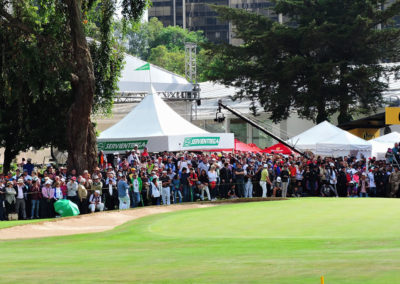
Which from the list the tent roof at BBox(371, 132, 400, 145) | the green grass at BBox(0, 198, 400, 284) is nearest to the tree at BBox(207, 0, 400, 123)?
the tent roof at BBox(371, 132, 400, 145)

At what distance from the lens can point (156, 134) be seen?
1256 inches

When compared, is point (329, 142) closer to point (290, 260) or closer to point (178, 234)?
point (178, 234)

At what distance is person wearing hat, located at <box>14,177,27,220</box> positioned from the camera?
Result: 2392cm

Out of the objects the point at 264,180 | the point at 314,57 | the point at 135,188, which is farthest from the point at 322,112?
the point at 135,188

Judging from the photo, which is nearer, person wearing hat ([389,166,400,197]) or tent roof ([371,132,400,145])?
person wearing hat ([389,166,400,197])

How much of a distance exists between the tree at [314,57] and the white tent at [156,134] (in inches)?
764

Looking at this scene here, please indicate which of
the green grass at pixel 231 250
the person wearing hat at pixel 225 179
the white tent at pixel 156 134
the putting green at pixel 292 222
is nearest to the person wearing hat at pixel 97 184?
the putting green at pixel 292 222

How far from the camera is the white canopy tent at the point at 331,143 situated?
36.8 meters

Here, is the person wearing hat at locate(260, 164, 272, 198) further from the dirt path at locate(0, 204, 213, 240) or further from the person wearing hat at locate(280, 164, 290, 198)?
the dirt path at locate(0, 204, 213, 240)

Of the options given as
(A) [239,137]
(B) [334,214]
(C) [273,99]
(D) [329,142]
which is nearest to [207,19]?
(A) [239,137]

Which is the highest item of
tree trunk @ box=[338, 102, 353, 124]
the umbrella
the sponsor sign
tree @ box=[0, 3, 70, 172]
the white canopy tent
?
tree @ box=[0, 3, 70, 172]

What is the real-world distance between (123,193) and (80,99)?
6.43 meters

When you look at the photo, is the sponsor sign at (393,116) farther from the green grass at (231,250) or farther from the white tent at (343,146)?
the white tent at (343,146)

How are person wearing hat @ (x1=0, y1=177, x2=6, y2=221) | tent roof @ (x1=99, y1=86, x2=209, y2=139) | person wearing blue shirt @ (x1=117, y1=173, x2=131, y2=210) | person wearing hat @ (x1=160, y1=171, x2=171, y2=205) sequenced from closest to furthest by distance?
person wearing hat @ (x1=0, y1=177, x2=6, y2=221) < person wearing blue shirt @ (x1=117, y1=173, x2=131, y2=210) < person wearing hat @ (x1=160, y1=171, x2=171, y2=205) < tent roof @ (x1=99, y1=86, x2=209, y2=139)
